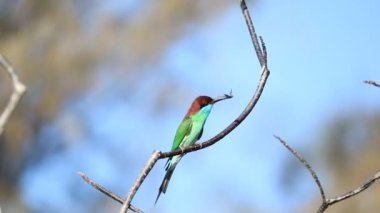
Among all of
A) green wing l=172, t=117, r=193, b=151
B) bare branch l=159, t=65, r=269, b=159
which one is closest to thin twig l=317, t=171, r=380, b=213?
bare branch l=159, t=65, r=269, b=159

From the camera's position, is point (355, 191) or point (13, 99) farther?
point (355, 191)

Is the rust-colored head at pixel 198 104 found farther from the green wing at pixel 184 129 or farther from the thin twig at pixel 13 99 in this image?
the thin twig at pixel 13 99

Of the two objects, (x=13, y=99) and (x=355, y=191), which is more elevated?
(x=13, y=99)

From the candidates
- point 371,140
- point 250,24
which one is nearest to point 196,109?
point 250,24

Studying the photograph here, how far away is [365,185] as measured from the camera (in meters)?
0.55

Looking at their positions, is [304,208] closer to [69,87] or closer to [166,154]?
[69,87]

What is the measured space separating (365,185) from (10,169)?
478 cm

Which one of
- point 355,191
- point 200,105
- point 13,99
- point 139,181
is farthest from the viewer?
point 200,105

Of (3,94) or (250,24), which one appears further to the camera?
(3,94)

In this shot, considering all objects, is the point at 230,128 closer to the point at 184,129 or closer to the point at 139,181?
the point at 139,181

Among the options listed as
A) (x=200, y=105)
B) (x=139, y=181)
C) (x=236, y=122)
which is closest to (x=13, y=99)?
(x=139, y=181)

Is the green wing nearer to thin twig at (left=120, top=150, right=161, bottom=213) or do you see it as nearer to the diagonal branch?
the diagonal branch

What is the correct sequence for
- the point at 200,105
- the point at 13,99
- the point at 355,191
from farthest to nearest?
1. the point at 200,105
2. the point at 355,191
3. the point at 13,99

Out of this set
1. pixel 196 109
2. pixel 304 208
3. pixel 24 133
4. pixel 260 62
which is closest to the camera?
pixel 260 62
